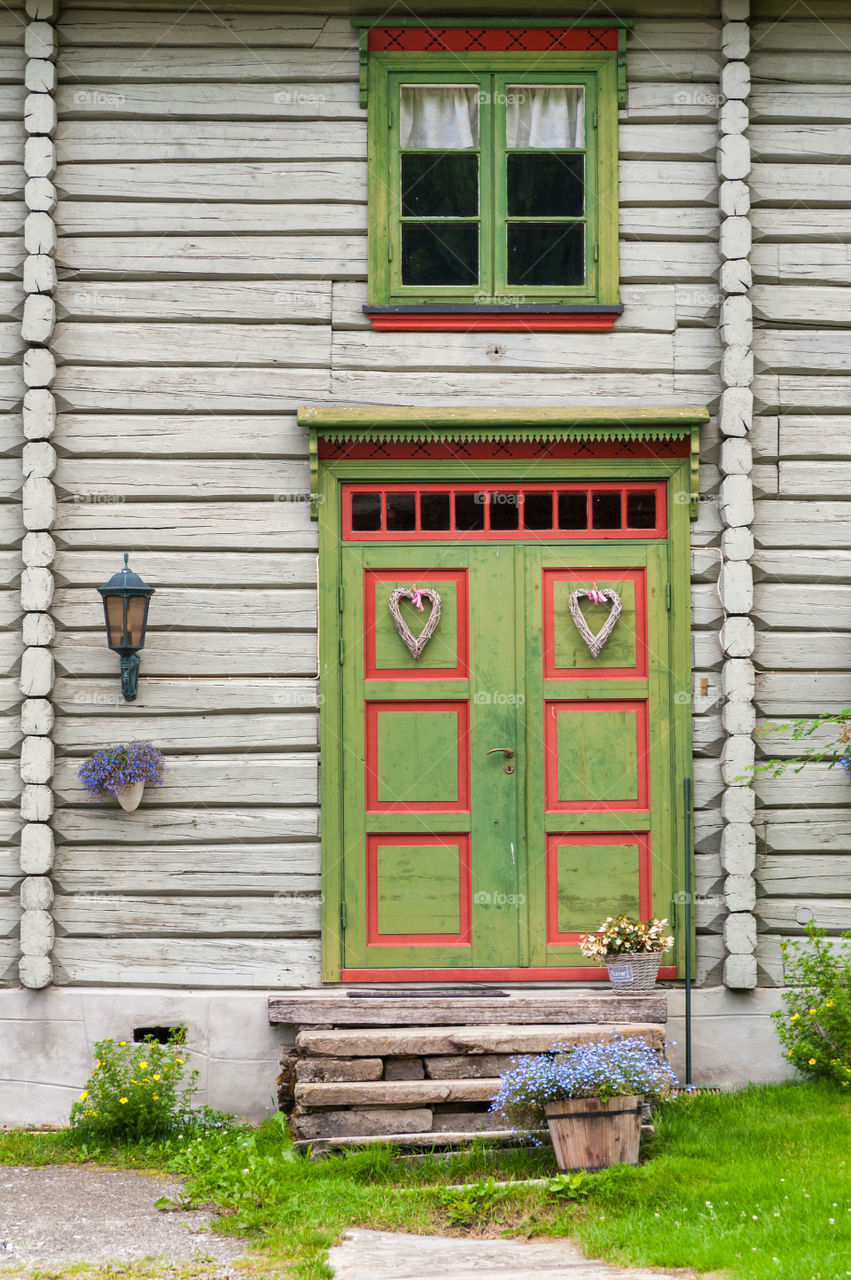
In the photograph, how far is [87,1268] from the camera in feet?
15.0

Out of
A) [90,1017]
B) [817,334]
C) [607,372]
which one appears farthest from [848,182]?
[90,1017]

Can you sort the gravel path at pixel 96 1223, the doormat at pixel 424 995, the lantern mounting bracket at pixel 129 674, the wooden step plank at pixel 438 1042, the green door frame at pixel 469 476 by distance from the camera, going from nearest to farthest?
the gravel path at pixel 96 1223
the wooden step plank at pixel 438 1042
the doormat at pixel 424 995
the lantern mounting bracket at pixel 129 674
the green door frame at pixel 469 476

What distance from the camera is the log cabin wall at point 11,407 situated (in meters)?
6.45

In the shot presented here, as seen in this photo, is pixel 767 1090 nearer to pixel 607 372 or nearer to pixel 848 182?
pixel 607 372

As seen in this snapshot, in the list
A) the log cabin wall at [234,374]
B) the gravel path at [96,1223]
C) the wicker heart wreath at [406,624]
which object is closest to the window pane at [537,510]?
the log cabin wall at [234,374]

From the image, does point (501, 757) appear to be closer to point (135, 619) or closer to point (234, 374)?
point (135, 619)

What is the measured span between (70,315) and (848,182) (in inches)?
173

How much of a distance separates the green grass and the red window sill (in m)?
4.15

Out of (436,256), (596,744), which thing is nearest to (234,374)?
(436,256)

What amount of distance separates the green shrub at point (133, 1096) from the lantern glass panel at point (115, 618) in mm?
2069

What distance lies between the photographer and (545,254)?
21.8 ft

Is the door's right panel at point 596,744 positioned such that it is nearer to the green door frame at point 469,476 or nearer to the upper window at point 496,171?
the green door frame at point 469,476

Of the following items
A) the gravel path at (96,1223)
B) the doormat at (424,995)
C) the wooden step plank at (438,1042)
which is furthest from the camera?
the doormat at (424,995)

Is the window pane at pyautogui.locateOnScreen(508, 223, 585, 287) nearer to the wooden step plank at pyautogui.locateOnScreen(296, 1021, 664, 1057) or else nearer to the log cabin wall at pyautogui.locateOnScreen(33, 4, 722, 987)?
the log cabin wall at pyautogui.locateOnScreen(33, 4, 722, 987)
